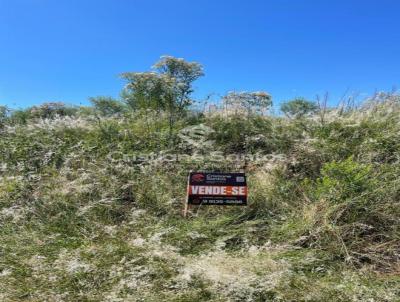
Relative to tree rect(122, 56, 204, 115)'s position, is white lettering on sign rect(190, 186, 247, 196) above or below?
below

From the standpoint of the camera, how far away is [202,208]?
15.3ft

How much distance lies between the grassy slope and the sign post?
171mm

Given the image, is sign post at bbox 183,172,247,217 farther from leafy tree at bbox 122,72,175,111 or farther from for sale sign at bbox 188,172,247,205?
leafy tree at bbox 122,72,175,111

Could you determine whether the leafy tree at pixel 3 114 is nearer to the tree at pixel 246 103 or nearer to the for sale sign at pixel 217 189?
the tree at pixel 246 103

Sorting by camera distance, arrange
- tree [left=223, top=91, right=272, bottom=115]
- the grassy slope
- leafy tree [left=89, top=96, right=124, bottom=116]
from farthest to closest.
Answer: leafy tree [left=89, top=96, right=124, bottom=116] < tree [left=223, top=91, right=272, bottom=115] < the grassy slope

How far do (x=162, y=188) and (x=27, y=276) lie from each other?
1968 millimetres

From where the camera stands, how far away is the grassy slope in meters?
3.13

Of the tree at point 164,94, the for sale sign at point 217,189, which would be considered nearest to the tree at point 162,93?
the tree at point 164,94

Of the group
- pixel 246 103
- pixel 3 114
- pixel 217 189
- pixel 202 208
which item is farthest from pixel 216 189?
pixel 3 114

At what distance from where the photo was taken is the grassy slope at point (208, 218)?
3129 millimetres

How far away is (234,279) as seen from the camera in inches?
120

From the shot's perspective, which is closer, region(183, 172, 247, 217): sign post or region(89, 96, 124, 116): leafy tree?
region(183, 172, 247, 217): sign post

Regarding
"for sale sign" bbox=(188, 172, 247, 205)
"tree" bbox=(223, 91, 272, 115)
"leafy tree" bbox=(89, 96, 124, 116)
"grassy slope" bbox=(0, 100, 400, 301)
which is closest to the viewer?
"grassy slope" bbox=(0, 100, 400, 301)

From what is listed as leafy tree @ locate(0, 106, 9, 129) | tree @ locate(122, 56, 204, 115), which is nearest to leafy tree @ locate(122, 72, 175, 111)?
tree @ locate(122, 56, 204, 115)
